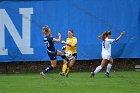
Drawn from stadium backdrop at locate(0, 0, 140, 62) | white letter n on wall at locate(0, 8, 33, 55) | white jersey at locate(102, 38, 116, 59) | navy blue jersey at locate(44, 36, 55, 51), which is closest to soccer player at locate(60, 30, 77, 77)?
navy blue jersey at locate(44, 36, 55, 51)

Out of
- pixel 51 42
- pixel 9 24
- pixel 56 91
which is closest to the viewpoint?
pixel 56 91

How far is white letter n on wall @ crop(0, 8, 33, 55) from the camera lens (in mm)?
22359

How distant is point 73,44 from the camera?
19.7m

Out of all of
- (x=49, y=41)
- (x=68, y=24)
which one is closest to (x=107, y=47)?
(x=49, y=41)

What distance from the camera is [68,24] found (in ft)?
74.2

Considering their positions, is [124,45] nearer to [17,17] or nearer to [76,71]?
[76,71]

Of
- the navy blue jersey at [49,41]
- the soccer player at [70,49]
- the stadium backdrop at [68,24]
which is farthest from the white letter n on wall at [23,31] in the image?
the navy blue jersey at [49,41]

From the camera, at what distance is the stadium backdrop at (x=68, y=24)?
73.6 feet

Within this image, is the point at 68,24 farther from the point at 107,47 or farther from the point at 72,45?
the point at 107,47

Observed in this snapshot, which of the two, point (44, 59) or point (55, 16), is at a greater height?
point (55, 16)

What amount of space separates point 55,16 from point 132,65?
4.34m

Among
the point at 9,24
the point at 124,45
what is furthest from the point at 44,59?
the point at 124,45

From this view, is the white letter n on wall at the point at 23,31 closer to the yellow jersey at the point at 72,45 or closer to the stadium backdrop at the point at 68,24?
the stadium backdrop at the point at 68,24

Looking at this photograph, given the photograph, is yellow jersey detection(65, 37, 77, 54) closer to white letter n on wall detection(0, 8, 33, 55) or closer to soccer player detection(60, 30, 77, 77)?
soccer player detection(60, 30, 77, 77)
